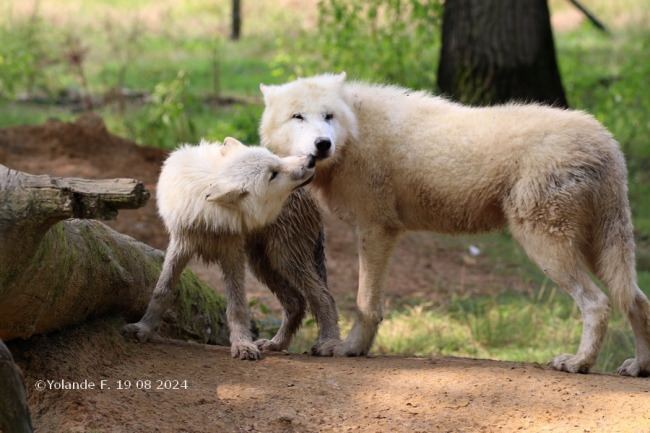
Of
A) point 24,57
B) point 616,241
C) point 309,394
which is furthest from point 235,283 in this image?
point 24,57

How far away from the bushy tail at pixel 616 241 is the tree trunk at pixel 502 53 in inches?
193

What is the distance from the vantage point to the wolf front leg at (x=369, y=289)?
4633 mm

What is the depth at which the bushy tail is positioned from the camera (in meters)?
4.12

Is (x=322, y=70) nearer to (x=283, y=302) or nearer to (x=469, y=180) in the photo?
(x=283, y=302)

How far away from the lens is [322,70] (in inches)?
427

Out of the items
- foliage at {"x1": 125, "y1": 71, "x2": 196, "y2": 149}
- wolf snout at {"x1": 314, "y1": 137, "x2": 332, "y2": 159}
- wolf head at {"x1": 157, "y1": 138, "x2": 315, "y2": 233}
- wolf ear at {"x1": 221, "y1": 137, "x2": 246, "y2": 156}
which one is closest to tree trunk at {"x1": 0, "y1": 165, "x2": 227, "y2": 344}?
wolf head at {"x1": 157, "y1": 138, "x2": 315, "y2": 233}

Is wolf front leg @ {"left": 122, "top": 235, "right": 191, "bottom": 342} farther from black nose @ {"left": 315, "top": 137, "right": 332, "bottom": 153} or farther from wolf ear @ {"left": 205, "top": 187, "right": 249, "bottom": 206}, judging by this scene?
black nose @ {"left": 315, "top": 137, "right": 332, "bottom": 153}

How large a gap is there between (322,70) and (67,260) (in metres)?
7.86

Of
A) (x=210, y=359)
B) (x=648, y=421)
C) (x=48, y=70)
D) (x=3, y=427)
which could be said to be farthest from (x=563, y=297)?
(x=48, y=70)

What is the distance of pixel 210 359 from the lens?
4.14 meters

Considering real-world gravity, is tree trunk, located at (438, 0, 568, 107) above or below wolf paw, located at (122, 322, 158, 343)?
above

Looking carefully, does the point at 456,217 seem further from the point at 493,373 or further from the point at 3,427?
the point at 3,427

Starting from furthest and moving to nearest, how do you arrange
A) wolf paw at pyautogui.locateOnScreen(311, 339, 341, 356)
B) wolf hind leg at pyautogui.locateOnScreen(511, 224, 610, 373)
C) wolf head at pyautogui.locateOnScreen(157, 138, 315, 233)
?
wolf paw at pyautogui.locateOnScreen(311, 339, 341, 356) < wolf head at pyautogui.locateOnScreen(157, 138, 315, 233) < wolf hind leg at pyautogui.locateOnScreen(511, 224, 610, 373)

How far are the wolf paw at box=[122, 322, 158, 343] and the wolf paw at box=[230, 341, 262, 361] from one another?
22.5 inches
